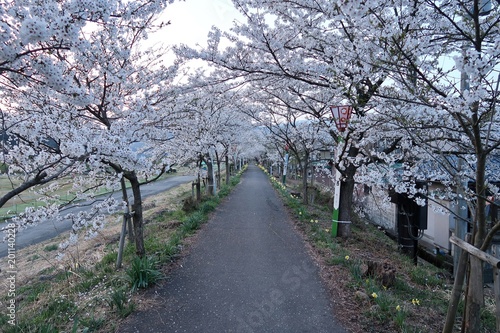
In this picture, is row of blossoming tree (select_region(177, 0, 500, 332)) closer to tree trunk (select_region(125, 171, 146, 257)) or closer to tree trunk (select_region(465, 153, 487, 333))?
tree trunk (select_region(465, 153, 487, 333))

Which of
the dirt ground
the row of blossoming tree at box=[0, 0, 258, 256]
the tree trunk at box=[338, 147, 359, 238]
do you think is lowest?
the dirt ground

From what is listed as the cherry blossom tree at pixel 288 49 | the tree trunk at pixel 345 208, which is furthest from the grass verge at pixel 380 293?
the cherry blossom tree at pixel 288 49

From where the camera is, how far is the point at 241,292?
159 inches

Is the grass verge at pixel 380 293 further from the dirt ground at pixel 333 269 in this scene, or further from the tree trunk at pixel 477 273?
the tree trunk at pixel 477 273

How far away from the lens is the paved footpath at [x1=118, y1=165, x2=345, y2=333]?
3.22 metres

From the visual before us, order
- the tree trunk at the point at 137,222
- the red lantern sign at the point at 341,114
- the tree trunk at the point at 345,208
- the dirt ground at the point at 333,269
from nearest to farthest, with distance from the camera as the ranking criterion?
the dirt ground at the point at 333,269 → the tree trunk at the point at 137,222 → the red lantern sign at the point at 341,114 → the tree trunk at the point at 345,208

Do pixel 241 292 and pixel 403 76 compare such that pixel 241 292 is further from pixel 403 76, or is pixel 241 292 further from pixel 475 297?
pixel 403 76

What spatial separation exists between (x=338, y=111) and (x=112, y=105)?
4.18 metres

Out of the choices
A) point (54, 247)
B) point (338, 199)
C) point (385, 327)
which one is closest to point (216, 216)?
point (338, 199)

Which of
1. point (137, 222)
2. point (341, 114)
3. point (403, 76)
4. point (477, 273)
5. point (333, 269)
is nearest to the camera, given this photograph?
point (477, 273)

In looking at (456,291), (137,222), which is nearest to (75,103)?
(137,222)

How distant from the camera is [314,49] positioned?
5.36 metres

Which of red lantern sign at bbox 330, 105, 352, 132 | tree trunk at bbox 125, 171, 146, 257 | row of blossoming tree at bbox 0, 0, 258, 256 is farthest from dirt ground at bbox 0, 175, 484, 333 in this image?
red lantern sign at bbox 330, 105, 352, 132

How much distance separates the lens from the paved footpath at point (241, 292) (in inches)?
127
